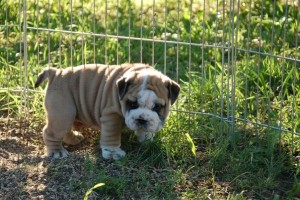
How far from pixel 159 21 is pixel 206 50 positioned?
650 mm

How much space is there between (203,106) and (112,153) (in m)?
0.87

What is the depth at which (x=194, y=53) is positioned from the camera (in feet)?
22.1

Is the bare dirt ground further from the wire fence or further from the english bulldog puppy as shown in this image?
the wire fence

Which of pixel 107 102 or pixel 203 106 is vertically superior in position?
pixel 107 102

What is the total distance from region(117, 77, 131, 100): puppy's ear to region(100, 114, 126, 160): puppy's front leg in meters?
0.19

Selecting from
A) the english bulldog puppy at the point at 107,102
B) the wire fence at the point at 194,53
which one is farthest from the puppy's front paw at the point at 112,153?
the wire fence at the point at 194,53

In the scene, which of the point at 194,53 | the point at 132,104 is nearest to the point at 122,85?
the point at 132,104

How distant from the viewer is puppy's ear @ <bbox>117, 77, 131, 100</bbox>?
16.5 feet

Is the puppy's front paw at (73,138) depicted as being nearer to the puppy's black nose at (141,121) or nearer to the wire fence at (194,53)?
the wire fence at (194,53)

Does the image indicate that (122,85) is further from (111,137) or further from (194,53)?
(194,53)

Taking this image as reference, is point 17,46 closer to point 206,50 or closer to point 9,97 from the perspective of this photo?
point 9,97

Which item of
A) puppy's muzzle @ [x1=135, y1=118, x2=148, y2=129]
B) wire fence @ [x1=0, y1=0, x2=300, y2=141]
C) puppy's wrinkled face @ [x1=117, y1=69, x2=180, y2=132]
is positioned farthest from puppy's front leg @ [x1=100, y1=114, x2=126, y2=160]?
wire fence @ [x1=0, y1=0, x2=300, y2=141]

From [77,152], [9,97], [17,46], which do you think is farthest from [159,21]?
[77,152]

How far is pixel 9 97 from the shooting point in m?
5.96
